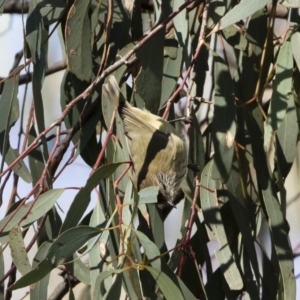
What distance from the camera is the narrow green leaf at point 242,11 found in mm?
1606

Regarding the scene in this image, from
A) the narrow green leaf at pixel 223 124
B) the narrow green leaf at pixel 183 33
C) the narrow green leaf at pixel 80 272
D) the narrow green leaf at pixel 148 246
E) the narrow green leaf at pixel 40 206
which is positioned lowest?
the narrow green leaf at pixel 80 272

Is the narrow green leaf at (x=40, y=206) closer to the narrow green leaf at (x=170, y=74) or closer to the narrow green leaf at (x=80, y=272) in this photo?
the narrow green leaf at (x=80, y=272)

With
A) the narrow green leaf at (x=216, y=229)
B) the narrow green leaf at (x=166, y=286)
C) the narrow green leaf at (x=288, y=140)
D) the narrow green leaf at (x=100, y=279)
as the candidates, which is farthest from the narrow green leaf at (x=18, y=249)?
the narrow green leaf at (x=288, y=140)

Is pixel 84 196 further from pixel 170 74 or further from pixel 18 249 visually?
pixel 170 74

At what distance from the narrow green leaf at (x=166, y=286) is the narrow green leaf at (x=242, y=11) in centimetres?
56

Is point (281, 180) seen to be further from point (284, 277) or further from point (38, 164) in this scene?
point (38, 164)

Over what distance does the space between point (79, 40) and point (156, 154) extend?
1.75 feet

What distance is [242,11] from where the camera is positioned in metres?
1.62

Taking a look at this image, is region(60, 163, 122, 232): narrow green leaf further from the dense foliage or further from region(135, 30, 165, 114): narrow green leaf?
region(135, 30, 165, 114): narrow green leaf

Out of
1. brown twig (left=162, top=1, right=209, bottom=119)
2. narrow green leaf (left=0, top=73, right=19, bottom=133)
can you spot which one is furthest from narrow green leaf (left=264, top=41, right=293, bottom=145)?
narrow green leaf (left=0, top=73, right=19, bottom=133)

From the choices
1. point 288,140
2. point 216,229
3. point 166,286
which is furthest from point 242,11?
point 166,286

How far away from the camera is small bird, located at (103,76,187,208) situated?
203cm

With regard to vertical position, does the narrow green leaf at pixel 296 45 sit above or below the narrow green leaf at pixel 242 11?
below

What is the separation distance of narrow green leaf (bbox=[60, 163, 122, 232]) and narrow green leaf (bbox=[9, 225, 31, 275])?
0.12 metres
